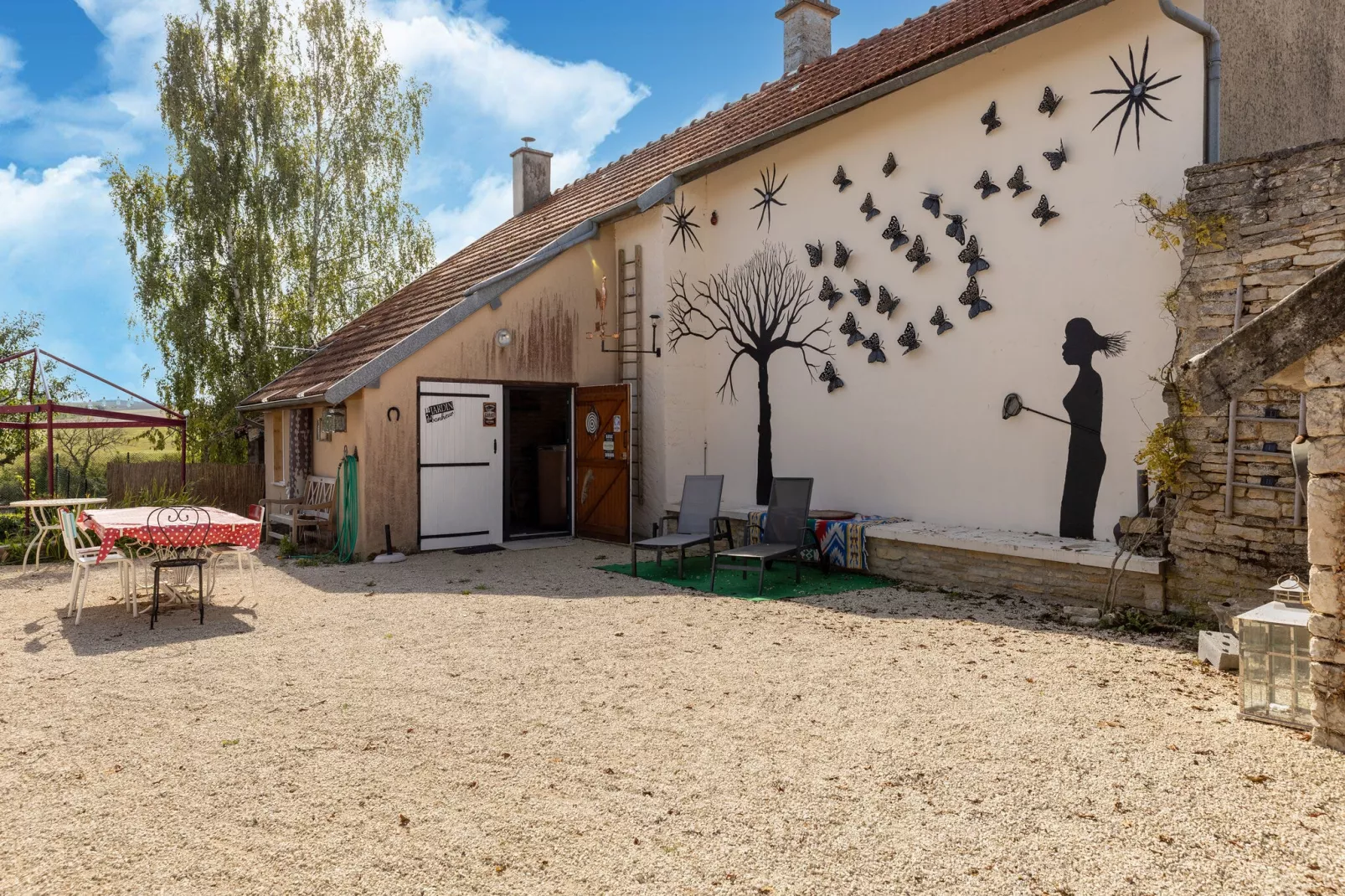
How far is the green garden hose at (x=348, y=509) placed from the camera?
9.66 meters

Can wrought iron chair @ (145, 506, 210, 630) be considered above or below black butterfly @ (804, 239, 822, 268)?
below

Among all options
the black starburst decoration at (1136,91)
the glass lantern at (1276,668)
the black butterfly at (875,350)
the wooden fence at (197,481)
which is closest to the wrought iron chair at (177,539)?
the black butterfly at (875,350)

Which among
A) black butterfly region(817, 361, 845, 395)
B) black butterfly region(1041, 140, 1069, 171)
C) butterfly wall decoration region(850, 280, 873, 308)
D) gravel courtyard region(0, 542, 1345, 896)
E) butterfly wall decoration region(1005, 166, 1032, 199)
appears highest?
black butterfly region(1041, 140, 1069, 171)

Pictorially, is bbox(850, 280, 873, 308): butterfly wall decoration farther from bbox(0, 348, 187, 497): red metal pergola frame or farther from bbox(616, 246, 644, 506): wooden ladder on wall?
bbox(0, 348, 187, 497): red metal pergola frame

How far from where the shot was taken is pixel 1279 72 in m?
6.81

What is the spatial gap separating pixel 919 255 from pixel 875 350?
3.33 ft

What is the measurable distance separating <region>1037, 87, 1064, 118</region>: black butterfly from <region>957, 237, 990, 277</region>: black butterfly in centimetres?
114

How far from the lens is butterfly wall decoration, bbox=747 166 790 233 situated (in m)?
9.94

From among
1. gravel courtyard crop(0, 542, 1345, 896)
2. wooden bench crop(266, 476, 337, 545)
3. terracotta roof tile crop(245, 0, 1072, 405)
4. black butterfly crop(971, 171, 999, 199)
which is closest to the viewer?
gravel courtyard crop(0, 542, 1345, 896)

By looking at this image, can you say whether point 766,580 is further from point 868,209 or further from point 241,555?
point 241,555

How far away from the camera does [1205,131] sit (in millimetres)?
6289

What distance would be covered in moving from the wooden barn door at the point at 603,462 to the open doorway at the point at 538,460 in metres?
0.80

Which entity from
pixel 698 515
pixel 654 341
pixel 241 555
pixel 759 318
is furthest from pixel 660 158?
pixel 241 555


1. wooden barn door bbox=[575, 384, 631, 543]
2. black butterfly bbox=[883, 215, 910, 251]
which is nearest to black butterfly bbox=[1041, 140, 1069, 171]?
black butterfly bbox=[883, 215, 910, 251]
